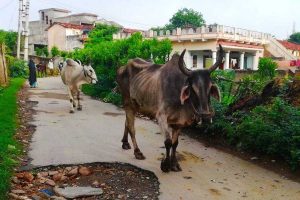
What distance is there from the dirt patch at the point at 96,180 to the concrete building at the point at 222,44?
17.6 meters

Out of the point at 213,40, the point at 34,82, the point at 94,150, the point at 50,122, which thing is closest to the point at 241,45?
the point at 213,40

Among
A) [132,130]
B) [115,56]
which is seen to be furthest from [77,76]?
[132,130]

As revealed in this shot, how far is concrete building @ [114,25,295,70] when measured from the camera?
26.8 m

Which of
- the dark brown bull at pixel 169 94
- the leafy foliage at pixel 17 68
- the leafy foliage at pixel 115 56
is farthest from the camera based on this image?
the leafy foliage at pixel 17 68

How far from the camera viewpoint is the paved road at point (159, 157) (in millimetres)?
5375

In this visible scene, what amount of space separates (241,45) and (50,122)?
2199cm

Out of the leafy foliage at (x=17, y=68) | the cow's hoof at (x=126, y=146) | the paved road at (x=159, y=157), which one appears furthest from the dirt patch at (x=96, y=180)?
the leafy foliage at (x=17, y=68)

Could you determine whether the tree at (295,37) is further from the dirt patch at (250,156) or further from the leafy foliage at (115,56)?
the dirt patch at (250,156)

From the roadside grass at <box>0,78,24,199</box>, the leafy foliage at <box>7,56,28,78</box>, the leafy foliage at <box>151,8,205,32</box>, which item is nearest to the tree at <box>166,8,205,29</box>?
the leafy foliage at <box>151,8,205,32</box>

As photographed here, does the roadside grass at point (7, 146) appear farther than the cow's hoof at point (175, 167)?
No

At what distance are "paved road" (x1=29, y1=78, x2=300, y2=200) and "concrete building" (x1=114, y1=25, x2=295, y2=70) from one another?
47.8 feet

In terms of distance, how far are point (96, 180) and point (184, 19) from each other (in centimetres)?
5362

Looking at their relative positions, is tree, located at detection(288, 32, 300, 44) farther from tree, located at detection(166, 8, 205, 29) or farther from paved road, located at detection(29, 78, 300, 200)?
paved road, located at detection(29, 78, 300, 200)

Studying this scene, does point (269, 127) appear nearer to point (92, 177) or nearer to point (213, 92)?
point (213, 92)
